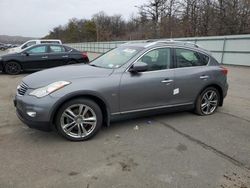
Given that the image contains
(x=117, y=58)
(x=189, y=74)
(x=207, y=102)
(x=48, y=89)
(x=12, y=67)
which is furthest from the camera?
(x=12, y=67)

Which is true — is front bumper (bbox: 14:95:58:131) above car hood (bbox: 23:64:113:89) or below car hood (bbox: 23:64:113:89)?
below

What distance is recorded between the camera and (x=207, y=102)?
5945mm

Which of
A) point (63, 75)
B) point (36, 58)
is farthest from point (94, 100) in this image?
point (36, 58)

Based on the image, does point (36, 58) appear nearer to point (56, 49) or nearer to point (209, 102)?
point (56, 49)

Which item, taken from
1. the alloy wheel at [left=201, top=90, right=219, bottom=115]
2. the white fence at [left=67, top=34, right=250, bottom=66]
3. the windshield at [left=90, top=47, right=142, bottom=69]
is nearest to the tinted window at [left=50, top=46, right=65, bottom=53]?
the windshield at [left=90, top=47, right=142, bottom=69]

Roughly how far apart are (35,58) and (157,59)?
29.5 ft

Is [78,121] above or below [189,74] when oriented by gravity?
below

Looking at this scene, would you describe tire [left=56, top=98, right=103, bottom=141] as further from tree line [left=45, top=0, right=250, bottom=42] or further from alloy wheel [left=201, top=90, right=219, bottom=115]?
tree line [left=45, top=0, right=250, bottom=42]

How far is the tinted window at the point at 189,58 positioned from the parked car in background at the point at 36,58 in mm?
8710

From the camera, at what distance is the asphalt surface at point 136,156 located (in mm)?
3264

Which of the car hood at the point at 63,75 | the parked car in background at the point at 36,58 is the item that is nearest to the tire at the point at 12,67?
the parked car in background at the point at 36,58

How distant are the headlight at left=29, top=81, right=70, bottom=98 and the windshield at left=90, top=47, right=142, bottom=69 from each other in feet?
3.59

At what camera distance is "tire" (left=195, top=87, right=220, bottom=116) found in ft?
19.1

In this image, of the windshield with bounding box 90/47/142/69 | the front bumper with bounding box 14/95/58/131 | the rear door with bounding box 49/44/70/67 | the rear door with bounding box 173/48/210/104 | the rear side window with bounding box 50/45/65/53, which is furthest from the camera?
the rear side window with bounding box 50/45/65/53
